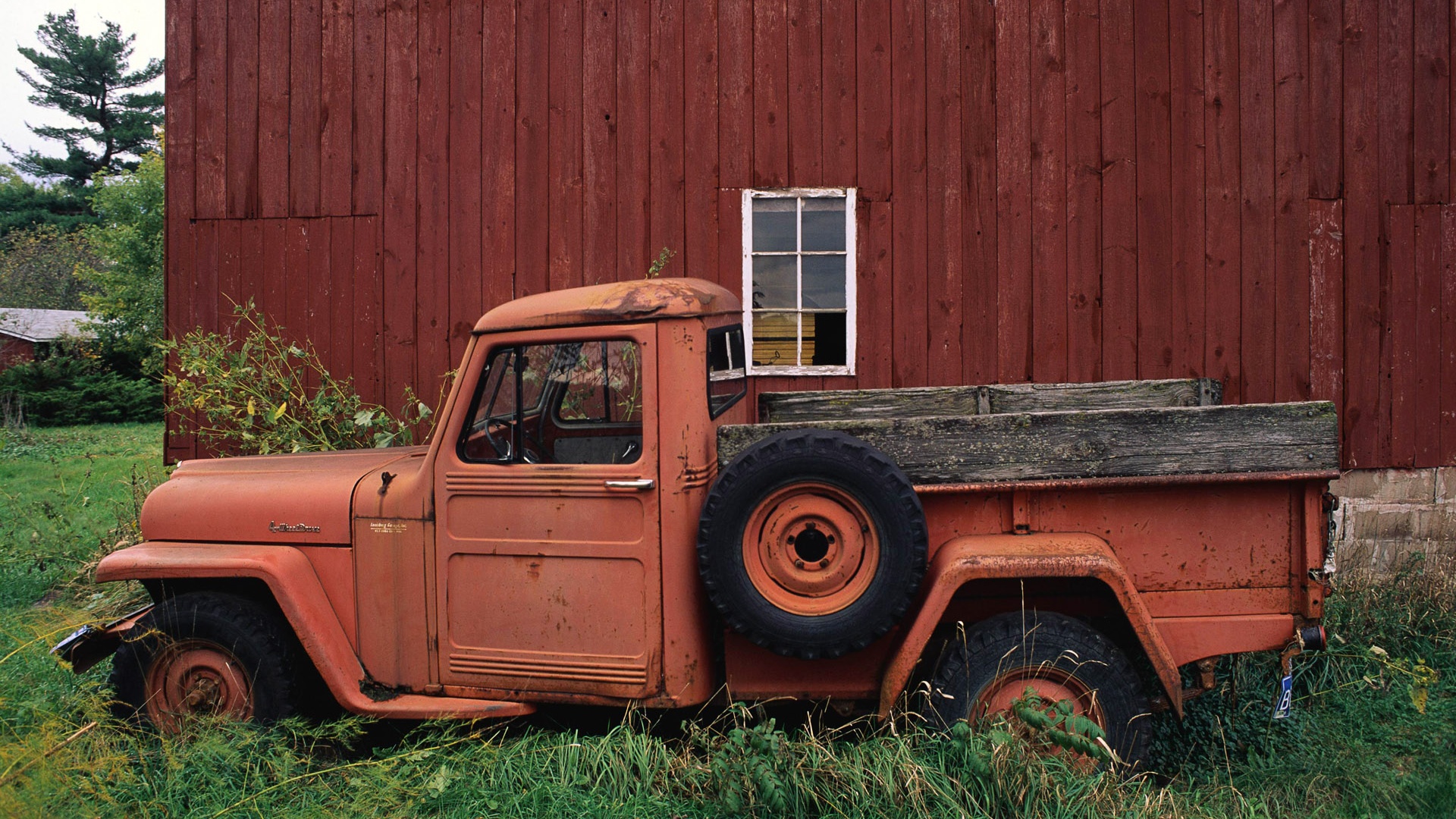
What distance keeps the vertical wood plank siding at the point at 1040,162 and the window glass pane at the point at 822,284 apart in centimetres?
18

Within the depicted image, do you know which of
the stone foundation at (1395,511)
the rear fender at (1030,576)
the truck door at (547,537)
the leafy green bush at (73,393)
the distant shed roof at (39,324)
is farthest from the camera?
the distant shed roof at (39,324)

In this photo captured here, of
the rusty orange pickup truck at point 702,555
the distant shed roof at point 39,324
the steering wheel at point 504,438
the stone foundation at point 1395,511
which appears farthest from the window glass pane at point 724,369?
the distant shed roof at point 39,324

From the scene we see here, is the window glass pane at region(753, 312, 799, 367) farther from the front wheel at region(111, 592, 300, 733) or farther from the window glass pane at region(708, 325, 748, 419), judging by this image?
the front wheel at region(111, 592, 300, 733)

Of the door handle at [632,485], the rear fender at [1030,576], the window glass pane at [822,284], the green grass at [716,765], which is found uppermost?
the window glass pane at [822,284]

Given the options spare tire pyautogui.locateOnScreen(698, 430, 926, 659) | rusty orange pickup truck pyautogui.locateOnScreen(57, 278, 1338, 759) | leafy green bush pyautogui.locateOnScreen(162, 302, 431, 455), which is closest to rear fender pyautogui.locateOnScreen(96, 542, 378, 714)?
rusty orange pickup truck pyautogui.locateOnScreen(57, 278, 1338, 759)

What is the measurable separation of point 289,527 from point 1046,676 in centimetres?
290

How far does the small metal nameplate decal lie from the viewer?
338cm

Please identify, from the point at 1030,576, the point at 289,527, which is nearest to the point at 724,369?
the point at 1030,576

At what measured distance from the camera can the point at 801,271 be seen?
6.24 meters

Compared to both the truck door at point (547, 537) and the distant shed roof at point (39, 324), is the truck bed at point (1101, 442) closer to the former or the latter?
the truck door at point (547, 537)

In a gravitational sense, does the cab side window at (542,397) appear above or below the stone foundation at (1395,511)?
above

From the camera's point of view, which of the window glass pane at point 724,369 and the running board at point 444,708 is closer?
the running board at point 444,708

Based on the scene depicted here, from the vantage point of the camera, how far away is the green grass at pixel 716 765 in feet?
8.96

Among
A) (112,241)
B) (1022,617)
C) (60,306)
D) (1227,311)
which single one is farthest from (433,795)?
(60,306)
